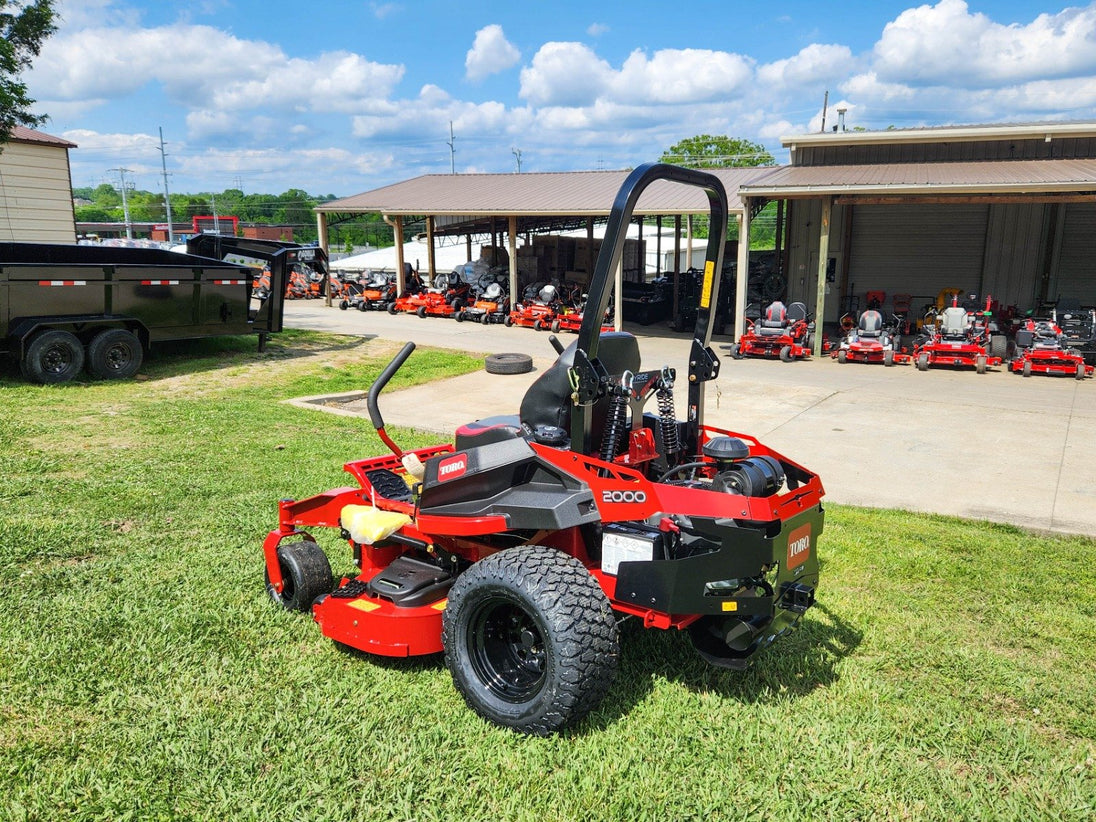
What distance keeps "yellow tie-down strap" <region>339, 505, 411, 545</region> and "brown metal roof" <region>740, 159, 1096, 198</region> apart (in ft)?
43.6

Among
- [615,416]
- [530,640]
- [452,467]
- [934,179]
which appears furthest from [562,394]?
[934,179]

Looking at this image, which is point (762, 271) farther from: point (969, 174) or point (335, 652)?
point (335, 652)

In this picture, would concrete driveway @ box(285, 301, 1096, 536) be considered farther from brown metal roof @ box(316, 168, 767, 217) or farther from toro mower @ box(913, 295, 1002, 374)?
brown metal roof @ box(316, 168, 767, 217)

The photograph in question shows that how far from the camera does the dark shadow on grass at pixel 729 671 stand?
12.1 ft

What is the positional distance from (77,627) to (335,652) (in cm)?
136

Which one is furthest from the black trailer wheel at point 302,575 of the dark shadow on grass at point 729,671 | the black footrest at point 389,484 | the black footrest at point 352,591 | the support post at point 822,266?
the support post at point 822,266

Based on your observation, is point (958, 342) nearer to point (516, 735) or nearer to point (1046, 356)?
point (1046, 356)

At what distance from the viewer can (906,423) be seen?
10141 millimetres

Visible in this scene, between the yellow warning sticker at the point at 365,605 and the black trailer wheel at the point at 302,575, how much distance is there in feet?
1.83

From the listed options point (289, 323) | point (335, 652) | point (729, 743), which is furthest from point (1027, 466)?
point (289, 323)

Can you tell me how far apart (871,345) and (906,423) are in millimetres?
5368

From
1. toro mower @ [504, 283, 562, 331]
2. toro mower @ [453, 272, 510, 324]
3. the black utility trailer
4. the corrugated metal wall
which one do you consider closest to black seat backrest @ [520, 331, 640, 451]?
the black utility trailer

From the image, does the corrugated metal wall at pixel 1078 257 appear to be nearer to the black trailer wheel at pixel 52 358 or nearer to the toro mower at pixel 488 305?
the toro mower at pixel 488 305

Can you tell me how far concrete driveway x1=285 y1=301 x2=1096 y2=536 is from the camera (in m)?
7.16
